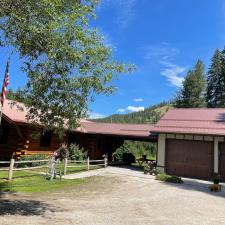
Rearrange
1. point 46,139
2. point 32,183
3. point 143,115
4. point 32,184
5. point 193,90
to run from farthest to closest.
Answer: point 143,115 < point 193,90 < point 46,139 < point 32,183 < point 32,184

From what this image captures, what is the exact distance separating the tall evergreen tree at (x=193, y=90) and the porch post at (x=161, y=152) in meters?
43.5

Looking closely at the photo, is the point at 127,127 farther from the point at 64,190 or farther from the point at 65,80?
the point at 65,80

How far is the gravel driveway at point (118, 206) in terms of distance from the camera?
30.0 ft

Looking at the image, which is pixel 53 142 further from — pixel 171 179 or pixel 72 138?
pixel 171 179

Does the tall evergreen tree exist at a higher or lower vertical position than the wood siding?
higher

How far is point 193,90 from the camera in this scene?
65.4 metres

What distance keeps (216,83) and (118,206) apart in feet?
200

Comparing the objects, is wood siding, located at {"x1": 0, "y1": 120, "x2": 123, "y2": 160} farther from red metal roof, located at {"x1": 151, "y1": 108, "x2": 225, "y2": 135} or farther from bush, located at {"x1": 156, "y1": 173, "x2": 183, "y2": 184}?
red metal roof, located at {"x1": 151, "y1": 108, "x2": 225, "y2": 135}

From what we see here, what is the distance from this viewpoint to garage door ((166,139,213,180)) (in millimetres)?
21016

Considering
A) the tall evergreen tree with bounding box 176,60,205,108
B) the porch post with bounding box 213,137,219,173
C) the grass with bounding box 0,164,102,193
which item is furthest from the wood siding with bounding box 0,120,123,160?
the tall evergreen tree with bounding box 176,60,205,108

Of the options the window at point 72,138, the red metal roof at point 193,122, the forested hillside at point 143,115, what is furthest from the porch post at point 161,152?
the forested hillside at point 143,115

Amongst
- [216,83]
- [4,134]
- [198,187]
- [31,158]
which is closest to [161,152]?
[198,187]

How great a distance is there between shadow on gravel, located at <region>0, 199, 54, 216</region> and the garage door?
1262 centimetres

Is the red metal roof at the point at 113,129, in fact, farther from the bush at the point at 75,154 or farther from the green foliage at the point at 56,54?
the green foliage at the point at 56,54
